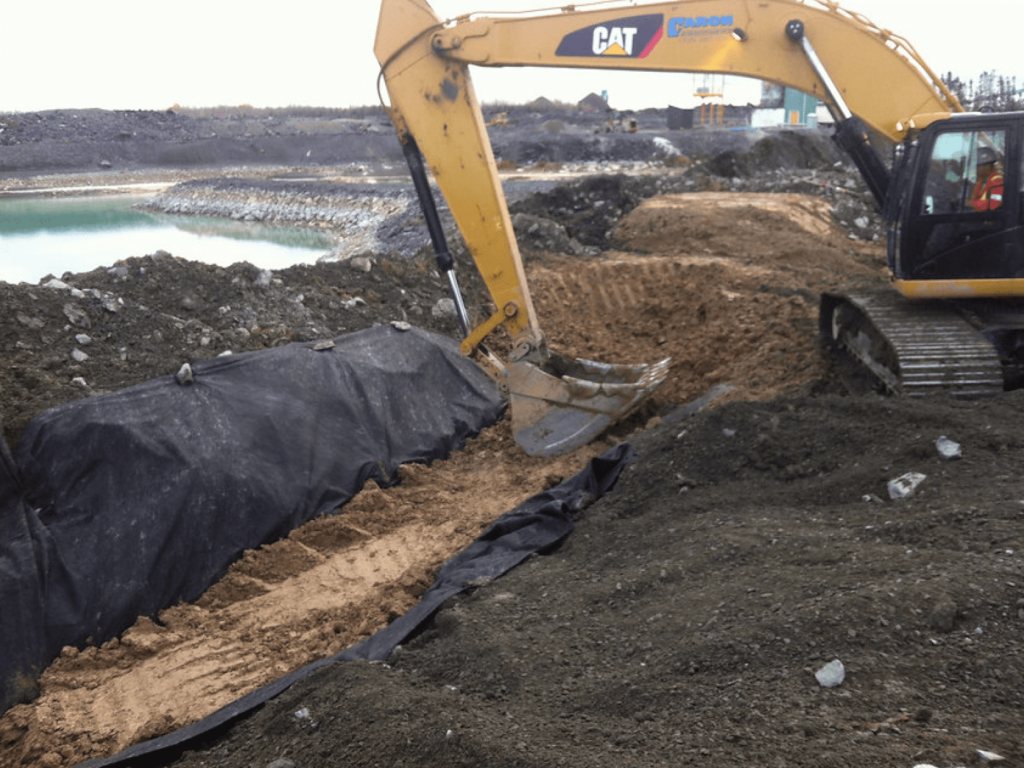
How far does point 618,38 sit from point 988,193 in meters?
2.76

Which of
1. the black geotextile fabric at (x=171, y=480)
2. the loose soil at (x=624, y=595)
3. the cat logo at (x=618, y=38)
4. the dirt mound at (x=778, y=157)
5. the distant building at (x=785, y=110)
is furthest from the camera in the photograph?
the distant building at (x=785, y=110)

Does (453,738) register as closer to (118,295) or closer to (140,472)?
(140,472)

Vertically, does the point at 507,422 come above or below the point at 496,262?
below

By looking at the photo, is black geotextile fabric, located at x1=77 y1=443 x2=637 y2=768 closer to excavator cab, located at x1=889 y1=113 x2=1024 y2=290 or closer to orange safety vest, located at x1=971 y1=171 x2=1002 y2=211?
excavator cab, located at x1=889 y1=113 x2=1024 y2=290

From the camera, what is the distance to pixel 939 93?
5590mm

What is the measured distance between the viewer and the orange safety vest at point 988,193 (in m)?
5.31

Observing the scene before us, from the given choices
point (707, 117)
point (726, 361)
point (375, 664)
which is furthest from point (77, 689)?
point (707, 117)

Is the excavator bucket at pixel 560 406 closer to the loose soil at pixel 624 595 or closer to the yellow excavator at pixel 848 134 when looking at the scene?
the yellow excavator at pixel 848 134

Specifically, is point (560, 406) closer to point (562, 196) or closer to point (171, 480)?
point (171, 480)

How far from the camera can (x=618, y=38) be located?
566cm

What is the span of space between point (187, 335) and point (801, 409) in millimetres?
5257

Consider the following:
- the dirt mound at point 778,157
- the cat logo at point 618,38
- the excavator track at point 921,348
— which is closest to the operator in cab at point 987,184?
the excavator track at point 921,348

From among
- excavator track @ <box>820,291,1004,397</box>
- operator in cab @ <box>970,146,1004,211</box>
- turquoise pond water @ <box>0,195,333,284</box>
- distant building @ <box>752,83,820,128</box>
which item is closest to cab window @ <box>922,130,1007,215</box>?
operator in cab @ <box>970,146,1004,211</box>

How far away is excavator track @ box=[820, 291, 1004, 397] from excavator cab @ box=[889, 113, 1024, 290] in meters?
0.25
